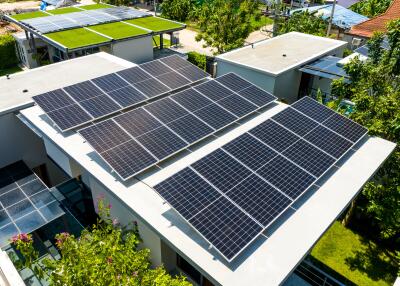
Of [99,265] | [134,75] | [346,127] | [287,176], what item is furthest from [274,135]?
[134,75]

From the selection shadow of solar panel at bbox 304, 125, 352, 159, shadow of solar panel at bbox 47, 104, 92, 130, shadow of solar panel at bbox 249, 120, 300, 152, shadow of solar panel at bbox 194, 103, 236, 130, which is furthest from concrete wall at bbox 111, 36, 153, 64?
shadow of solar panel at bbox 304, 125, 352, 159

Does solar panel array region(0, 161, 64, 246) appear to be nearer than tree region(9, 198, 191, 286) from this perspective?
No

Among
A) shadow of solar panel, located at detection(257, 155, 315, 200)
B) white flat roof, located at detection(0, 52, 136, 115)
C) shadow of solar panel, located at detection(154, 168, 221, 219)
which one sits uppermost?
shadow of solar panel, located at detection(154, 168, 221, 219)

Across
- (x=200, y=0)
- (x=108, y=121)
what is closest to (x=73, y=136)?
(x=108, y=121)

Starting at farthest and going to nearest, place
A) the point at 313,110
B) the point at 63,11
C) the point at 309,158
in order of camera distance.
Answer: the point at 63,11
the point at 313,110
the point at 309,158

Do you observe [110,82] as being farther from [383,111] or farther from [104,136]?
[383,111]

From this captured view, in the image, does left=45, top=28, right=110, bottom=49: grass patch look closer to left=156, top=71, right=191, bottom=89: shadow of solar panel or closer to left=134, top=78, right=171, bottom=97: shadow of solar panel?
left=156, top=71, right=191, bottom=89: shadow of solar panel
